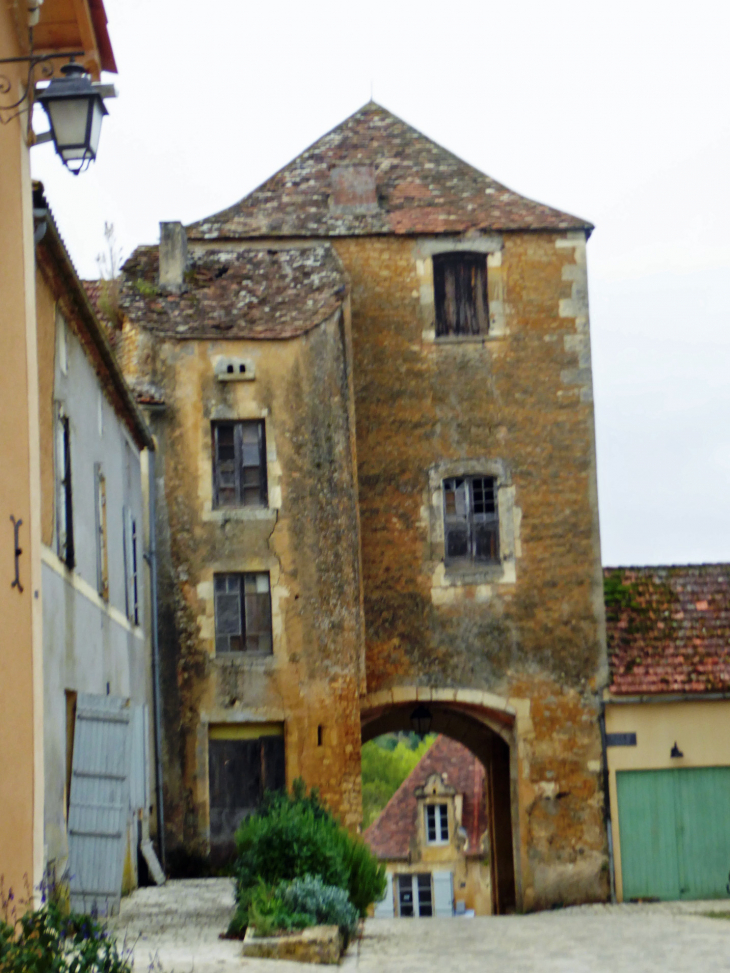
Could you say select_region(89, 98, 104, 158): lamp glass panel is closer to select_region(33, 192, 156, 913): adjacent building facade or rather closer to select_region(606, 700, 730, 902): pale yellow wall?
select_region(33, 192, 156, 913): adjacent building facade

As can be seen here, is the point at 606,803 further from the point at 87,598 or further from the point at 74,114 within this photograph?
the point at 74,114

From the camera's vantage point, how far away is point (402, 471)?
67.8 ft

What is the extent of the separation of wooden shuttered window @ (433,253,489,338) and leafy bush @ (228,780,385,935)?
8.52m

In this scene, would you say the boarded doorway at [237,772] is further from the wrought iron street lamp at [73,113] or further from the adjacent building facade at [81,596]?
the wrought iron street lamp at [73,113]

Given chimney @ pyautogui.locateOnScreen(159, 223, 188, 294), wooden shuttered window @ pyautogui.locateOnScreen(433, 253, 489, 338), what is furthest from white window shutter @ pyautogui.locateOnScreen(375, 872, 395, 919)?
chimney @ pyautogui.locateOnScreen(159, 223, 188, 294)

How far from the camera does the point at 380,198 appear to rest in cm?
2177

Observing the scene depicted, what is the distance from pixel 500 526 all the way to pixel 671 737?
3.86m

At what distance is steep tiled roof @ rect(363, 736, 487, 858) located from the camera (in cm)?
3575

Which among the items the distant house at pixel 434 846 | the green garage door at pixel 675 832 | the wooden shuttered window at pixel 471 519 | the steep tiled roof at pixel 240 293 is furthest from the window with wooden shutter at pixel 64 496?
the distant house at pixel 434 846

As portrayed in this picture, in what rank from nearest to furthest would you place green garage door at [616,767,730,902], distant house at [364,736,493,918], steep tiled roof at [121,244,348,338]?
steep tiled roof at [121,244,348,338] → green garage door at [616,767,730,902] → distant house at [364,736,493,918]

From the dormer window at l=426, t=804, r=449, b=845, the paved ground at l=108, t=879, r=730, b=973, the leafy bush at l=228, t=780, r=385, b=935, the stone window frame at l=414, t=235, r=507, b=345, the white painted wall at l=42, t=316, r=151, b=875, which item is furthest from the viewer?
the dormer window at l=426, t=804, r=449, b=845

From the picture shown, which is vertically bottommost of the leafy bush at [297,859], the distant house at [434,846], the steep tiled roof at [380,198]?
the distant house at [434,846]

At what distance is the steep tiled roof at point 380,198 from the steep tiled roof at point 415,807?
729 inches

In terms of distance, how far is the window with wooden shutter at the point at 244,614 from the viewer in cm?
1902
